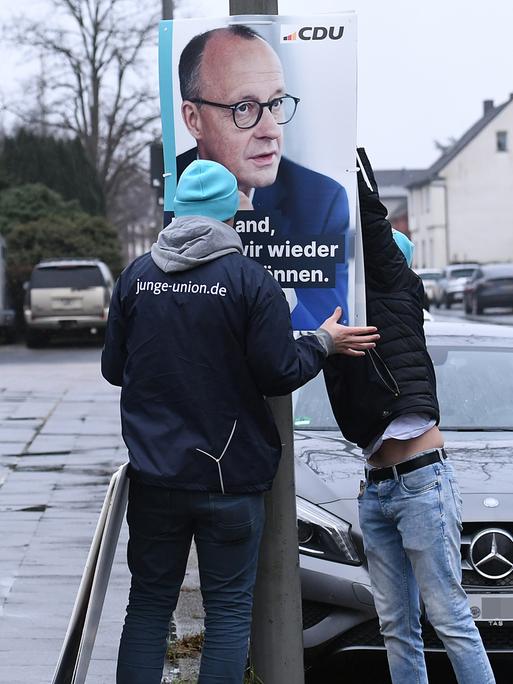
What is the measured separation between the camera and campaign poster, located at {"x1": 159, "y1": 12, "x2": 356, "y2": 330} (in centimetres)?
439

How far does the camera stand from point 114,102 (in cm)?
5375

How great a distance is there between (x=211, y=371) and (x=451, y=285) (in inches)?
1890

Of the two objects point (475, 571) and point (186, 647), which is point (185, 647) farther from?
point (475, 571)

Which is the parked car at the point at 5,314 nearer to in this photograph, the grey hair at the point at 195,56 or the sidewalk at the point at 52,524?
the sidewalk at the point at 52,524

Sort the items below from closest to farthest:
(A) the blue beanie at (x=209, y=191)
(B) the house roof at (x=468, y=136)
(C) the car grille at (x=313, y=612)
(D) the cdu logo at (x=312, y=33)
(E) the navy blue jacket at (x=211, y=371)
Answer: (E) the navy blue jacket at (x=211, y=371), (A) the blue beanie at (x=209, y=191), (D) the cdu logo at (x=312, y=33), (C) the car grille at (x=313, y=612), (B) the house roof at (x=468, y=136)

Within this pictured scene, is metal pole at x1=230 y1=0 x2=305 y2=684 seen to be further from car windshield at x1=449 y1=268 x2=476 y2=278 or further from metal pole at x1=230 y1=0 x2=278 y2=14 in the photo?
car windshield at x1=449 y1=268 x2=476 y2=278

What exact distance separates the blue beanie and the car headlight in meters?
1.72

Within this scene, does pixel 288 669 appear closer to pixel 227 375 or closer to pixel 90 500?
pixel 227 375

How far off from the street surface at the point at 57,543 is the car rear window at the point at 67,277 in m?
10.3

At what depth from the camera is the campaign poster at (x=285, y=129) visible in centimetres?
439

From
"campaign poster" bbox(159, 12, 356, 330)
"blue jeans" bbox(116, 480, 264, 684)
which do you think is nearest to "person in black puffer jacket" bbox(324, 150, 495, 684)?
"campaign poster" bbox(159, 12, 356, 330)

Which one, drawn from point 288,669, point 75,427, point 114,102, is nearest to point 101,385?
point 75,427

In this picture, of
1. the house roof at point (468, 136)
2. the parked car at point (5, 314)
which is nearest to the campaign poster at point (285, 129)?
the parked car at point (5, 314)

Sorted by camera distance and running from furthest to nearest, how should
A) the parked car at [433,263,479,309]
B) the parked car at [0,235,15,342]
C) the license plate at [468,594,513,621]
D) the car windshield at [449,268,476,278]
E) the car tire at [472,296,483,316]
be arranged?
the car windshield at [449,268,476,278], the parked car at [433,263,479,309], the car tire at [472,296,483,316], the parked car at [0,235,15,342], the license plate at [468,594,513,621]
